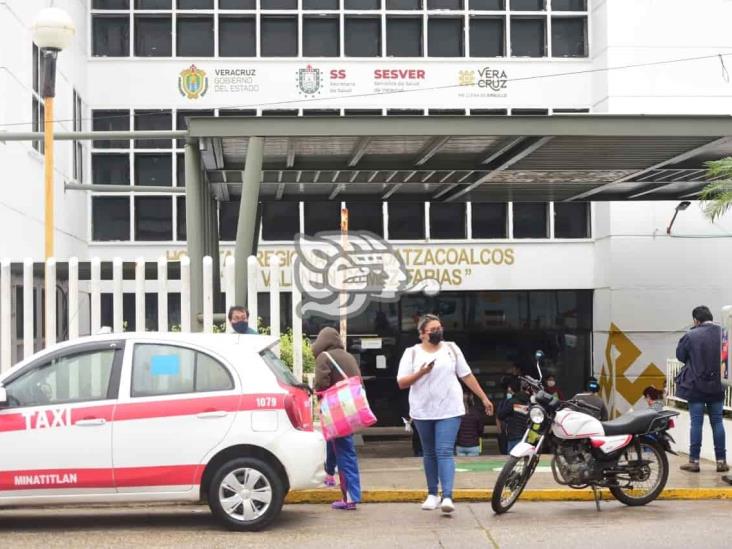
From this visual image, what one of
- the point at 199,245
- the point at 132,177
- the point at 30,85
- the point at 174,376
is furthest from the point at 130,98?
the point at 174,376

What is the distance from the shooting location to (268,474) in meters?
9.70

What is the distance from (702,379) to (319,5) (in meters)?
15.7

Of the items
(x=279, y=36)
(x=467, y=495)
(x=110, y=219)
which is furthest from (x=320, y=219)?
(x=467, y=495)

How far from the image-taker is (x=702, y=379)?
516 inches

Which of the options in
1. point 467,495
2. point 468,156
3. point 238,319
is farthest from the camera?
point 468,156

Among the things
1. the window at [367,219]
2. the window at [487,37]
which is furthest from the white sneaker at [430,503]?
the window at [487,37]

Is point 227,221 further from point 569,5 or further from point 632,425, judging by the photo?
point 632,425

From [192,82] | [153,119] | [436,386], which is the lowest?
[436,386]

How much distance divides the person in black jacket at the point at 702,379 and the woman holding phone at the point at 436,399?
356 cm

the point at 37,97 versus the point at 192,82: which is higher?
the point at 192,82

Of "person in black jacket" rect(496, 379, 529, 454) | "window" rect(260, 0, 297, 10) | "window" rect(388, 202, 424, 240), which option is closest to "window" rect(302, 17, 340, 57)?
"window" rect(260, 0, 297, 10)

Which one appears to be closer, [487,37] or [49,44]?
[49,44]

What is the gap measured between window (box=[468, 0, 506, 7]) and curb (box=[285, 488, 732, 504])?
1678cm

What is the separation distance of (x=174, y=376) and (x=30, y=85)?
1152cm
